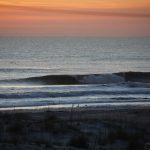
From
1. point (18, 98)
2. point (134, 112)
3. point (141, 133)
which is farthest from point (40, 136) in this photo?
point (18, 98)

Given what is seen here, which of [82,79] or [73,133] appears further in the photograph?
[82,79]

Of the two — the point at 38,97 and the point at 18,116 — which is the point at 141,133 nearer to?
the point at 18,116

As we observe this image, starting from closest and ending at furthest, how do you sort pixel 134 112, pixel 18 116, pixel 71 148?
pixel 71 148 < pixel 18 116 < pixel 134 112

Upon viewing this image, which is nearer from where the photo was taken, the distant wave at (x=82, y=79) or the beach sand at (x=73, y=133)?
the beach sand at (x=73, y=133)

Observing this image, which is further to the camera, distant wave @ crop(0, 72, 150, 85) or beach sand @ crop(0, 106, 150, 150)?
distant wave @ crop(0, 72, 150, 85)

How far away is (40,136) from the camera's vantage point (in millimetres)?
11461

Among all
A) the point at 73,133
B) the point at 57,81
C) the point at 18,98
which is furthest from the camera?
the point at 57,81

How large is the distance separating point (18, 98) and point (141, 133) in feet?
47.0

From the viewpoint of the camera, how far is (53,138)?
11312 mm

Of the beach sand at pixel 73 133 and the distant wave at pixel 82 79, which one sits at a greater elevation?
the distant wave at pixel 82 79

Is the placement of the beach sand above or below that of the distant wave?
below

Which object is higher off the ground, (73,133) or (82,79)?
(82,79)

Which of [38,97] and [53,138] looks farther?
[38,97]

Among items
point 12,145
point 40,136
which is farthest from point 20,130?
point 12,145
